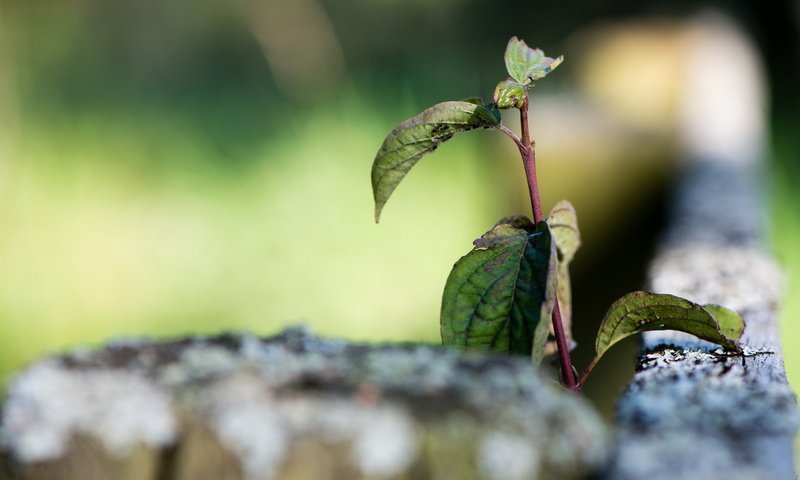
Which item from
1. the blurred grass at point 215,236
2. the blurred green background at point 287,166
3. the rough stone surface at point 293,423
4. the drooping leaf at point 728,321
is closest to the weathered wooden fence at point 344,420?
the rough stone surface at point 293,423

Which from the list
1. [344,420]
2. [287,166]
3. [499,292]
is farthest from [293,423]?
[287,166]

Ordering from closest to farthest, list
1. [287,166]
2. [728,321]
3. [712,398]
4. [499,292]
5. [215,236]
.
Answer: [712,398], [499,292], [728,321], [215,236], [287,166]

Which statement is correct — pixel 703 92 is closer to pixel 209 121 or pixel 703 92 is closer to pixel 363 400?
pixel 209 121

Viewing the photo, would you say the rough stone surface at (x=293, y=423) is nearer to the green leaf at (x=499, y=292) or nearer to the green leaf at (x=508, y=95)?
the green leaf at (x=499, y=292)

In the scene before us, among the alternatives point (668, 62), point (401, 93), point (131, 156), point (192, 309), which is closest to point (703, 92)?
point (668, 62)

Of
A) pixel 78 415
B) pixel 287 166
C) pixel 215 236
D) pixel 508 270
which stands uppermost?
pixel 287 166

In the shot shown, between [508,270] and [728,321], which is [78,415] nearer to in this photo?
[508,270]
